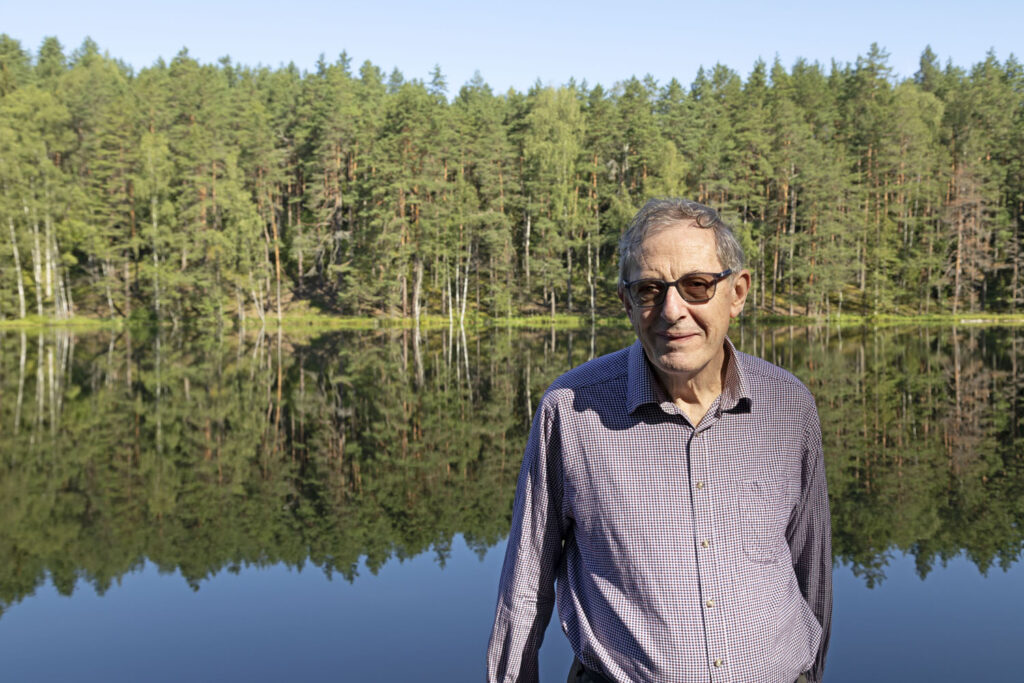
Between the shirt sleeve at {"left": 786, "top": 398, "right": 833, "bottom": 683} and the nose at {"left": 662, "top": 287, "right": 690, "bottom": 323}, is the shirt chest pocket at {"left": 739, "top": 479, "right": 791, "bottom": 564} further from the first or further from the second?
the nose at {"left": 662, "top": 287, "right": 690, "bottom": 323}

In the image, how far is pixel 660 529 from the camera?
2.27 m

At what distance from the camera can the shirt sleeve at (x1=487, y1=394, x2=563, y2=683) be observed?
2400 mm

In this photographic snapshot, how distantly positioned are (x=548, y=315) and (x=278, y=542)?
153 ft

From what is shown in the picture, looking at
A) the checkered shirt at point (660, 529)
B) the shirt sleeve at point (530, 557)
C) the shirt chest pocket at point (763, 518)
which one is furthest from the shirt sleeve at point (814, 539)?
the shirt sleeve at point (530, 557)

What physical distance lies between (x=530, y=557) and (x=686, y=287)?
880 mm

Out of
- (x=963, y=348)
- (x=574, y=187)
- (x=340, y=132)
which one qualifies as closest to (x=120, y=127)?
(x=340, y=132)

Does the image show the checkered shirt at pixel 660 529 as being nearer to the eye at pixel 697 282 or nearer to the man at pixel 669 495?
the man at pixel 669 495

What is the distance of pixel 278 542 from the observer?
28.6 feet

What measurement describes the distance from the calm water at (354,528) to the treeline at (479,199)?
3356 cm

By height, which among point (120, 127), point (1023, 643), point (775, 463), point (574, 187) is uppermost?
point (120, 127)

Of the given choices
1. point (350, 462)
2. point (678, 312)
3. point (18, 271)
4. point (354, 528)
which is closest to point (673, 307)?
point (678, 312)

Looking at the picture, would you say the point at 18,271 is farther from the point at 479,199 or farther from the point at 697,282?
the point at 697,282

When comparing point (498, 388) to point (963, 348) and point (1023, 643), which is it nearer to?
point (1023, 643)

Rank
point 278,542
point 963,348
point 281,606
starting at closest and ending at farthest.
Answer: point 281,606 → point 278,542 → point 963,348
